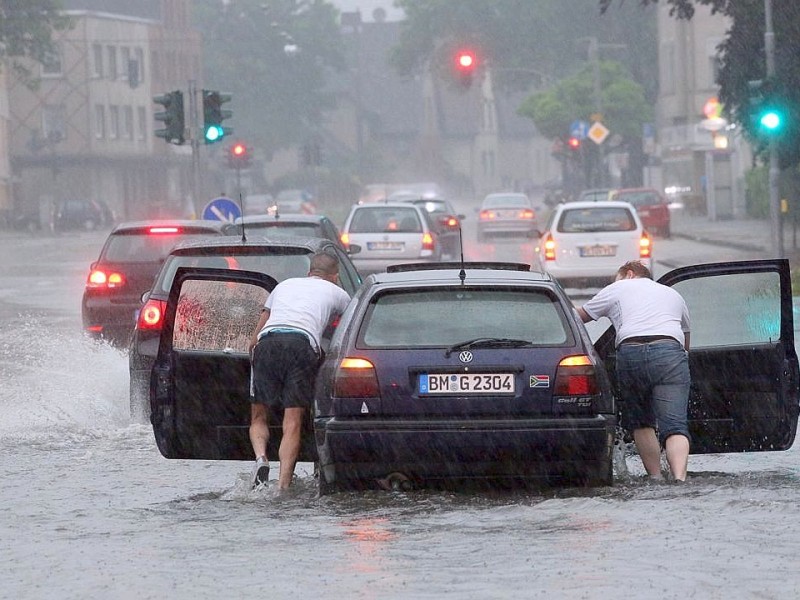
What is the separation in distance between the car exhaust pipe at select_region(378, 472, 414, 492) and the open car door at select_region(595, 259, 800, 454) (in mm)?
1798

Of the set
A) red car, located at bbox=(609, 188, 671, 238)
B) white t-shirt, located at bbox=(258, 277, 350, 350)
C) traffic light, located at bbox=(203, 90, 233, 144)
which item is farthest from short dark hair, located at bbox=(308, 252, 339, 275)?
red car, located at bbox=(609, 188, 671, 238)

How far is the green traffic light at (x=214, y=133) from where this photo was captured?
28.9 metres

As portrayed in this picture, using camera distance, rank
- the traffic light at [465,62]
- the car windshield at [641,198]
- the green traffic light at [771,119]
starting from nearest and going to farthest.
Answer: the green traffic light at [771,119] → the traffic light at [465,62] → the car windshield at [641,198]

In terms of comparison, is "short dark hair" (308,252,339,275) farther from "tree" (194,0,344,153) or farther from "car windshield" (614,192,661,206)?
"tree" (194,0,344,153)

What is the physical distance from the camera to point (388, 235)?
30.8 m

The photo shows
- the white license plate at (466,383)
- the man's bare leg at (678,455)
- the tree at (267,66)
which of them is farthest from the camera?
the tree at (267,66)

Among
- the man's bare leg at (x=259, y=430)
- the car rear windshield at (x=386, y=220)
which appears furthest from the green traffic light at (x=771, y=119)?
the man's bare leg at (x=259, y=430)

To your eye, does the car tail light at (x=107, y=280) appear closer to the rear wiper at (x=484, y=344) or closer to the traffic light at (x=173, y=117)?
the traffic light at (x=173, y=117)

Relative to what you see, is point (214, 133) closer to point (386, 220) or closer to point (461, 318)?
point (386, 220)

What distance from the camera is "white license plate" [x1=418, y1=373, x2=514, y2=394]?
9.18 metres

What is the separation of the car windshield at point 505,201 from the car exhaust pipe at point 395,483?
43642mm

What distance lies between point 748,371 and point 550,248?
17753 mm

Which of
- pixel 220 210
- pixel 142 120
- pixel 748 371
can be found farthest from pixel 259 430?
pixel 142 120

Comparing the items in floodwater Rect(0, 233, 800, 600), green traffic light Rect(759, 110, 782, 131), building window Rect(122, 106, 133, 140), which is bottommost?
floodwater Rect(0, 233, 800, 600)
